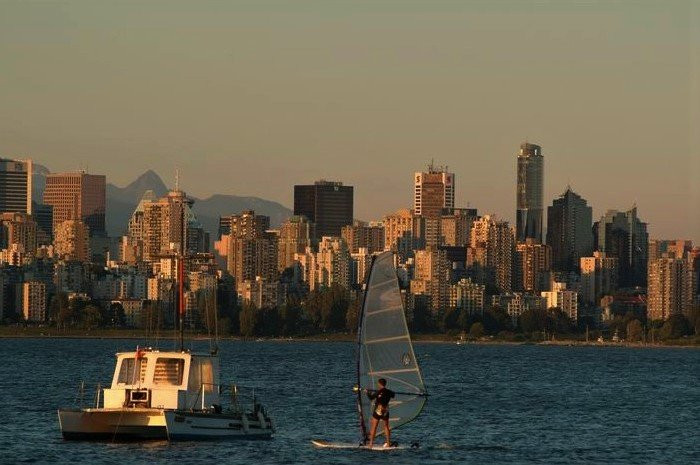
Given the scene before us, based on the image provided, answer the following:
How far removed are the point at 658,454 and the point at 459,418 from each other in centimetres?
1948

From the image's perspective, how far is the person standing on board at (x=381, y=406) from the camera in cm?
6425

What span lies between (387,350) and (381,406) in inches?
86.0

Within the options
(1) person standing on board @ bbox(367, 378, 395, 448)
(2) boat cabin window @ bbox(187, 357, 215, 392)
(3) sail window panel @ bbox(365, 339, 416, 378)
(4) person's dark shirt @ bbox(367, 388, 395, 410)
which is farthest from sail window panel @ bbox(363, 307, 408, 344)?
(2) boat cabin window @ bbox(187, 357, 215, 392)

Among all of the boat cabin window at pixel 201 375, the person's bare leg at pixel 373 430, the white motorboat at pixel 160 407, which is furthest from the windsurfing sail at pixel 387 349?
the boat cabin window at pixel 201 375

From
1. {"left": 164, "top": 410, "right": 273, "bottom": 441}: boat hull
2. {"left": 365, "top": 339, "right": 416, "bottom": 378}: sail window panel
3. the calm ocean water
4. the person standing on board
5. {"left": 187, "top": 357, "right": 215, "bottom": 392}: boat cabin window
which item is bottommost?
the calm ocean water

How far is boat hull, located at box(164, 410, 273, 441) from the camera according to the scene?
2633 inches

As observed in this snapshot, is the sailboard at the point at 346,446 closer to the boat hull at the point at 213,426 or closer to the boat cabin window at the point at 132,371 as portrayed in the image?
the boat hull at the point at 213,426

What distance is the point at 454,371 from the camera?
169750 millimetres

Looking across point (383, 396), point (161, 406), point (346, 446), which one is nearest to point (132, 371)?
point (161, 406)

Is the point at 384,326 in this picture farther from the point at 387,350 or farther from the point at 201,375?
the point at 201,375

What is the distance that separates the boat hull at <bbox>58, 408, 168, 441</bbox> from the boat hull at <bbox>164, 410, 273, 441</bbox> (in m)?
0.47

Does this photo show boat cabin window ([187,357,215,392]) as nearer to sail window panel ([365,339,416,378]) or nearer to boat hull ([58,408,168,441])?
boat hull ([58,408,168,441])

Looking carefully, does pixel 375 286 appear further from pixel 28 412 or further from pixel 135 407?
pixel 28 412

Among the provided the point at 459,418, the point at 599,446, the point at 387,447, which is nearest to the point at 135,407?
the point at 387,447
